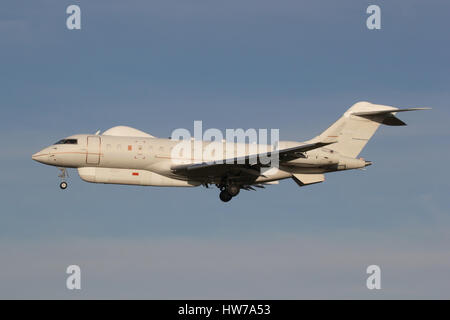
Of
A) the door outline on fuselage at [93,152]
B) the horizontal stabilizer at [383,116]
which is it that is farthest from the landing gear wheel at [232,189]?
the horizontal stabilizer at [383,116]

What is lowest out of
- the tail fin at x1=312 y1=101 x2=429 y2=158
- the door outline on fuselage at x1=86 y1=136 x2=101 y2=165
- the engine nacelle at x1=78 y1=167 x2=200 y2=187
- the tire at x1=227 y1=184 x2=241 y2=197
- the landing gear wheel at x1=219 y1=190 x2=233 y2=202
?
the landing gear wheel at x1=219 y1=190 x2=233 y2=202

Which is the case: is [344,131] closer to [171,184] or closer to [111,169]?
[171,184]

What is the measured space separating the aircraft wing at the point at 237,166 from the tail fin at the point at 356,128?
493 centimetres

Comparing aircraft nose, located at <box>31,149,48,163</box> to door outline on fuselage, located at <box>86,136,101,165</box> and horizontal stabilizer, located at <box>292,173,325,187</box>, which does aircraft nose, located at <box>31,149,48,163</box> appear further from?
horizontal stabilizer, located at <box>292,173,325,187</box>

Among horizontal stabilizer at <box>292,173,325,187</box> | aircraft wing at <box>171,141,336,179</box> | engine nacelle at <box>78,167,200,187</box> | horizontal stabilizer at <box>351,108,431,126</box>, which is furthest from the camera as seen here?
horizontal stabilizer at <box>351,108,431,126</box>

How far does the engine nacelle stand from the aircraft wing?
1.45 m

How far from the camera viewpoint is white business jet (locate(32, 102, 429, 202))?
4669 centimetres

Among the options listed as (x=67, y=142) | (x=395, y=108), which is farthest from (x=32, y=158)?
(x=395, y=108)

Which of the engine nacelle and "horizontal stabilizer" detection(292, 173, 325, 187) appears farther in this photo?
"horizontal stabilizer" detection(292, 173, 325, 187)

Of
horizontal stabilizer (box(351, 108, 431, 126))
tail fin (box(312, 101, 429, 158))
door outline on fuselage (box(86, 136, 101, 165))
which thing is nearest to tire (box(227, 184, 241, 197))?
tail fin (box(312, 101, 429, 158))

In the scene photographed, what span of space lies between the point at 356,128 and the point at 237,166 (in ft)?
31.2

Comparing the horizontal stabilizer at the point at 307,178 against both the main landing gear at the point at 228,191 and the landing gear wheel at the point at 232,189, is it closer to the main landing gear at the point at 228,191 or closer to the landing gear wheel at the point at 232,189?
the main landing gear at the point at 228,191

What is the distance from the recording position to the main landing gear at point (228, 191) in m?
48.5

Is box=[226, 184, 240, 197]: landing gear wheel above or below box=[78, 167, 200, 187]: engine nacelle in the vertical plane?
below
